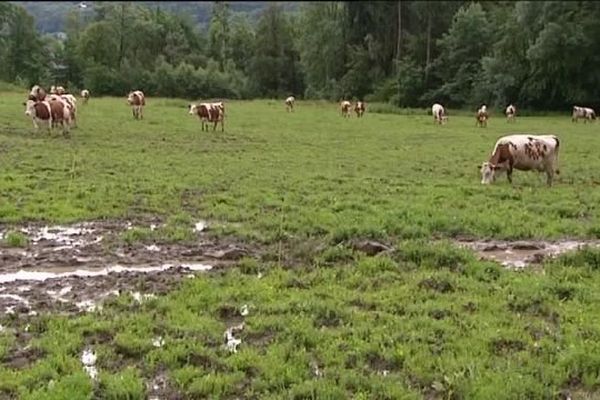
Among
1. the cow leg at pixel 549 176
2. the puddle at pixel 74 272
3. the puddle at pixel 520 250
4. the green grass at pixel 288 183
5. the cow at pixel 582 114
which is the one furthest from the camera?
the cow at pixel 582 114

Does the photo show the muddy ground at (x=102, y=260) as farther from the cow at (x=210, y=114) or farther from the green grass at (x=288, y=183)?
the cow at (x=210, y=114)

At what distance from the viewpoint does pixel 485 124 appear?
4309 centimetres

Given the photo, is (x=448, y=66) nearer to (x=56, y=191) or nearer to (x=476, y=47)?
(x=476, y=47)

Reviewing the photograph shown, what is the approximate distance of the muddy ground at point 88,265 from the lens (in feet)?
28.8

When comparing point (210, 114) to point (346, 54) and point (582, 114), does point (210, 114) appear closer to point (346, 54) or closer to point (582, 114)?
point (582, 114)

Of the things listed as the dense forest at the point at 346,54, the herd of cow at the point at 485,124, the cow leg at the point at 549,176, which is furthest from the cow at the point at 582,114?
the cow leg at the point at 549,176

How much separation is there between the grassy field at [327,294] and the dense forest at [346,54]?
3676 centimetres

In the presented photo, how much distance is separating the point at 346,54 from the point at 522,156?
5775 centimetres

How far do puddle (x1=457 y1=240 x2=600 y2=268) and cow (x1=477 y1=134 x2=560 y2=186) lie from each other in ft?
20.3

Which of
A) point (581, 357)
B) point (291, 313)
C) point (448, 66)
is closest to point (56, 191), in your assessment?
point (291, 313)

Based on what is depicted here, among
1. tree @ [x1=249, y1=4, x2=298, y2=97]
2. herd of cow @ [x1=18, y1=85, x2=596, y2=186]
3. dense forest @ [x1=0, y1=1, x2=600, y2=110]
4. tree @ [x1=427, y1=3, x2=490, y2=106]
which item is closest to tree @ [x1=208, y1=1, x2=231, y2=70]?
dense forest @ [x1=0, y1=1, x2=600, y2=110]

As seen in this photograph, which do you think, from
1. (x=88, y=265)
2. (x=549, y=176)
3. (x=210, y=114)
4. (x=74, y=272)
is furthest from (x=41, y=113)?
(x=74, y=272)

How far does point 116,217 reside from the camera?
1327 centimetres

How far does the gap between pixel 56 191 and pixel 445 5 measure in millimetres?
61467
